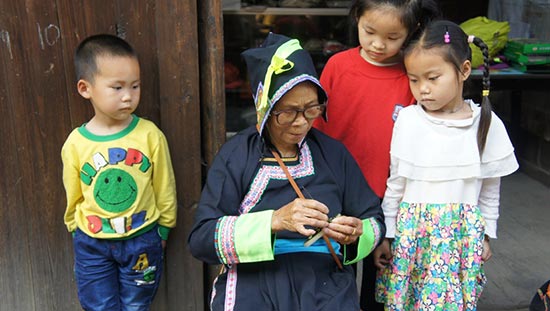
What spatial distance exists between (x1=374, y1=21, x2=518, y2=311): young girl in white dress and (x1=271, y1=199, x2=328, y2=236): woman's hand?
0.48 m

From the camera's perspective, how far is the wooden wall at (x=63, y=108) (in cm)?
235

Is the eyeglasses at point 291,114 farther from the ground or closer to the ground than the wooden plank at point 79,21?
closer to the ground

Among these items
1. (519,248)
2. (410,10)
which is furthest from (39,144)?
(519,248)

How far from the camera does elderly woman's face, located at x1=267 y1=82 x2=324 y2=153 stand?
80.4 inches

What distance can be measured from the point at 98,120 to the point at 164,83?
308 mm

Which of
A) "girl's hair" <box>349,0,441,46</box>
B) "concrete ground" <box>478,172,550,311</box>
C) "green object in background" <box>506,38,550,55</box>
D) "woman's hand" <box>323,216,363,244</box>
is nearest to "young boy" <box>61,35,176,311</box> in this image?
"woman's hand" <box>323,216,363,244</box>

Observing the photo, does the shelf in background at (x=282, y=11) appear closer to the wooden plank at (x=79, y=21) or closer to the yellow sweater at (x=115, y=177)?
the wooden plank at (x=79, y=21)

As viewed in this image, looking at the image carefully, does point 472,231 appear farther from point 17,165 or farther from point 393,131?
point 17,165

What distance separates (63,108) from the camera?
2432 millimetres

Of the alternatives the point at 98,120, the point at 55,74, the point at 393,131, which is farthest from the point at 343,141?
the point at 55,74

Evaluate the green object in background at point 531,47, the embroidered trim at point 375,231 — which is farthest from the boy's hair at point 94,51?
the green object in background at point 531,47

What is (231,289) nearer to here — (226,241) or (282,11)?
(226,241)

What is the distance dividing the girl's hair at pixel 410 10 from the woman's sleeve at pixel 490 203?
2.12ft

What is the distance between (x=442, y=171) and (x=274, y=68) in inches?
29.9
